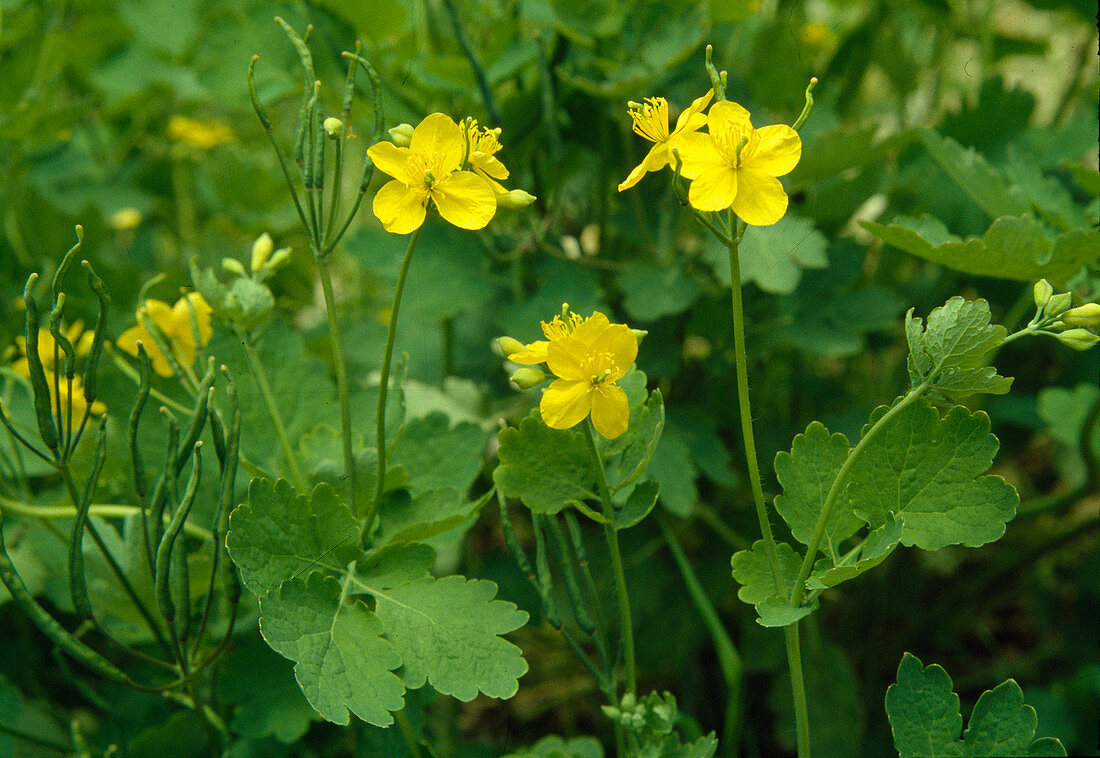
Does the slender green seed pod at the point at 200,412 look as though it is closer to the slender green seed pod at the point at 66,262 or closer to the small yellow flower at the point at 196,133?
the slender green seed pod at the point at 66,262

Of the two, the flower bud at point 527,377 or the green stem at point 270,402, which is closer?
the flower bud at point 527,377

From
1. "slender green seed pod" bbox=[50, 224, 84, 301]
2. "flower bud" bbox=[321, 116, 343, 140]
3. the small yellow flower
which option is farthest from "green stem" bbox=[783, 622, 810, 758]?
the small yellow flower

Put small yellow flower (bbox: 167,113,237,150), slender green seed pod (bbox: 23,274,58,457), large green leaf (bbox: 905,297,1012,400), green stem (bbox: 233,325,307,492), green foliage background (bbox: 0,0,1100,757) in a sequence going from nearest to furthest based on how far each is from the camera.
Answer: large green leaf (bbox: 905,297,1012,400) < slender green seed pod (bbox: 23,274,58,457) < green stem (bbox: 233,325,307,492) < green foliage background (bbox: 0,0,1100,757) < small yellow flower (bbox: 167,113,237,150)

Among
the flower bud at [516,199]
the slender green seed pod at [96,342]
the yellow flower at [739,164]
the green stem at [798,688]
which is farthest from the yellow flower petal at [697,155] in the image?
the slender green seed pod at [96,342]

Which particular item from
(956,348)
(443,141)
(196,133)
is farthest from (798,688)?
(196,133)

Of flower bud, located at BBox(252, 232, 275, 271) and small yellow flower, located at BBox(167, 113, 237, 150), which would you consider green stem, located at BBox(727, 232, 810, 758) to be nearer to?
flower bud, located at BBox(252, 232, 275, 271)

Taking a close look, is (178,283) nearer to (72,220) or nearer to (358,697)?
(72,220)
